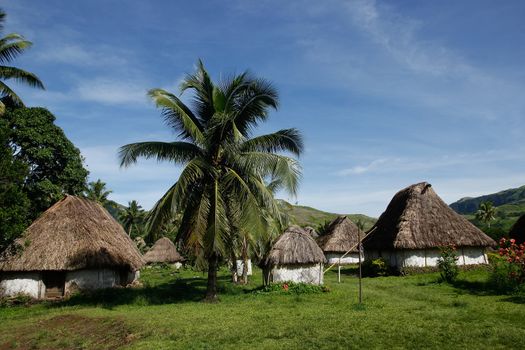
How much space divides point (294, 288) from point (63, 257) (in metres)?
10.5

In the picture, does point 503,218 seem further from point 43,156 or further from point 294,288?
point 43,156

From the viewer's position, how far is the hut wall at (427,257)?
2650cm

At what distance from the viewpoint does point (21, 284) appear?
19641 mm

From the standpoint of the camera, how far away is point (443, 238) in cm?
2656

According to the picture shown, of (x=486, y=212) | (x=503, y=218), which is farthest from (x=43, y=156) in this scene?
(x=503, y=218)

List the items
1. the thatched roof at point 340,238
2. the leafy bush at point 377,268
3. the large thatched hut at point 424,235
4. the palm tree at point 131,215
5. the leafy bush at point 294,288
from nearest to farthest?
the leafy bush at point 294,288 → the large thatched hut at point 424,235 → the leafy bush at point 377,268 → the thatched roof at point 340,238 → the palm tree at point 131,215

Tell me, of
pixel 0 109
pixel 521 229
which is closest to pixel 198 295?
pixel 0 109

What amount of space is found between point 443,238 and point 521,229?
8696 millimetres

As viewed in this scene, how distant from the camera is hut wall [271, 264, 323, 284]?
67.9ft

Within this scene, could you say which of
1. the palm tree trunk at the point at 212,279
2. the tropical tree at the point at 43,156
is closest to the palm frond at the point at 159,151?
the palm tree trunk at the point at 212,279

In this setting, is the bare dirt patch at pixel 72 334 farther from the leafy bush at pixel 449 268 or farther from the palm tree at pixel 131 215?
the palm tree at pixel 131 215

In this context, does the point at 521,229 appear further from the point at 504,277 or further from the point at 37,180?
the point at 37,180

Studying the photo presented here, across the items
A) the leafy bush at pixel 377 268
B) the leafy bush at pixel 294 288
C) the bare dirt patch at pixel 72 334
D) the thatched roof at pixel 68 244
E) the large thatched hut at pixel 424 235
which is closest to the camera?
the bare dirt patch at pixel 72 334

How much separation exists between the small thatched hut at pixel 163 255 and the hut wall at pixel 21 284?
88.3ft
